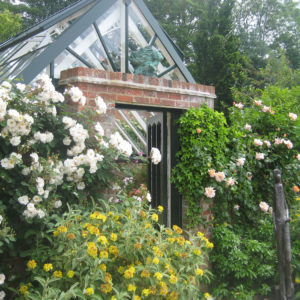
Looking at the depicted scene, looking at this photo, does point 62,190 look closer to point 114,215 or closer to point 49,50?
point 114,215

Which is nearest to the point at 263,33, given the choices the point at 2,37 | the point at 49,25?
the point at 2,37

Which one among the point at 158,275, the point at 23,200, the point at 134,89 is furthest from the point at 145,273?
the point at 134,89

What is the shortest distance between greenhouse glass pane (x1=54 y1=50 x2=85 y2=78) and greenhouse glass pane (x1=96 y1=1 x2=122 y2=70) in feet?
1.58

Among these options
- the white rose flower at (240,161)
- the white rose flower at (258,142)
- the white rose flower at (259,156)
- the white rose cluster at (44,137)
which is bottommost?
the white rose cluster at (44,137)

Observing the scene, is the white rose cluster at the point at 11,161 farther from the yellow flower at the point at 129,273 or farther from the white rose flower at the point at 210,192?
the white rose flower at the point at 210,192

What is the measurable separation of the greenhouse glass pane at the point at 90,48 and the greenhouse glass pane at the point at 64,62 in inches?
3.7

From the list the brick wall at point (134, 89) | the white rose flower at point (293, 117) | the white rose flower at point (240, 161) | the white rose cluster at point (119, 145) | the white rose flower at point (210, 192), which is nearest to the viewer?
the white rose cluster at point (119, 145)

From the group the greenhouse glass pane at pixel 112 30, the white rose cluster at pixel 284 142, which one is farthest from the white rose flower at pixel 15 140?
the white rose cluster at pixel 284 142

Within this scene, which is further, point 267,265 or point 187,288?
point 267,265

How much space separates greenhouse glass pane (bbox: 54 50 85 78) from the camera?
4.22 m

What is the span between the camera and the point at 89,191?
377 centimetres

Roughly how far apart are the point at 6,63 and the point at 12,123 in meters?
2.02

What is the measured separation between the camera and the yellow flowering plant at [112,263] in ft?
9.01

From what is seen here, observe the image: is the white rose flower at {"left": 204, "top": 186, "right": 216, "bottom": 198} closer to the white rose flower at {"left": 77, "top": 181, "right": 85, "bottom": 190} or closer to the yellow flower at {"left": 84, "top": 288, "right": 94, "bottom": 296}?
the white rose flower at {"left": 77, "top": 181, "right": 85, "bottom": 190}
